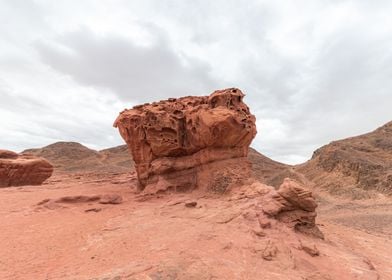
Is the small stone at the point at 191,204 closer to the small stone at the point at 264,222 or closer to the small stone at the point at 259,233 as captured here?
the small stone at the point at 264,222

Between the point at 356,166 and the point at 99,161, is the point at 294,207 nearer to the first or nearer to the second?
the point at 356,166

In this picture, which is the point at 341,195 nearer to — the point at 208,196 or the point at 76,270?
the point at 208,196

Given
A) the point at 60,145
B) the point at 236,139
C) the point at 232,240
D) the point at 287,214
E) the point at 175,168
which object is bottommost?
the point at 232,240

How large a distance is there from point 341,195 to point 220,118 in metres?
20.7

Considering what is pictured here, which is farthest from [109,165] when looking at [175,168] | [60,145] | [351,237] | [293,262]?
[293,262]

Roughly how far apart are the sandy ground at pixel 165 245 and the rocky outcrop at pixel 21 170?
7.79 m

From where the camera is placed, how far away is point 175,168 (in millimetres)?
13008

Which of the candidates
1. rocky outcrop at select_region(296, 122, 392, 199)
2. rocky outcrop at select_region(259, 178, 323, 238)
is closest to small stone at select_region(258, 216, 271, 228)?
rocky outcrop at select_region(259, 178, 323, 238)

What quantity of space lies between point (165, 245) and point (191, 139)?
5.66m

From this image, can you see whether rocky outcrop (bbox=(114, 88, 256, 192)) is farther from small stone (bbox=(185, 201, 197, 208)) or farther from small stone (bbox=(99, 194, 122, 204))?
small stone (bbox=(99, 194, 122, 204))

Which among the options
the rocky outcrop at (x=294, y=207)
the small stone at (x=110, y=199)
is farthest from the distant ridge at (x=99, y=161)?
the rocky outcrop at (x=294, y=207)

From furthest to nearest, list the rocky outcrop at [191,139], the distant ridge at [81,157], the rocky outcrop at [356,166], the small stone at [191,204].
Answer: the distant ridge at [81,157] → the rocky outcrop at [356,166] → the rocky outcrop at [191,139] → the small stone at [191,204]

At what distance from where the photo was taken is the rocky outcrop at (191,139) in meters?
11.7

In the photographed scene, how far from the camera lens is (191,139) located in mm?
12766
